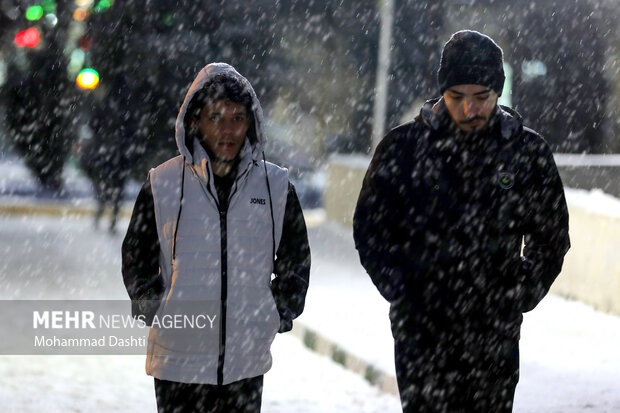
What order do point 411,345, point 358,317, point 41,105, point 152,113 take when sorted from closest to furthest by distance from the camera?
point 411,345 → point 358,317 → point 152,113 → point 41,105

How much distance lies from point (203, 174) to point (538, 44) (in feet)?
90.1

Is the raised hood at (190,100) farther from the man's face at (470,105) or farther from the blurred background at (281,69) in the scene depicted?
the blurred background at (281,69)

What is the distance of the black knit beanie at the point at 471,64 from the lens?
3.99 metres

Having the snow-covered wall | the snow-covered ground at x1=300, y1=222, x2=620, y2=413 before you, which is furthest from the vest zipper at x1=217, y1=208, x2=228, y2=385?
the snow-covered wall

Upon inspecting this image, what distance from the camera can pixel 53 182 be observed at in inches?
1008

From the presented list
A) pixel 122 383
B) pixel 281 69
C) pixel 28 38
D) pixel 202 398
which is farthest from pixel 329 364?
pixel 281 69

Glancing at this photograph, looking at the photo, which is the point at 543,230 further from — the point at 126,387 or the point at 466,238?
the point at 126,387

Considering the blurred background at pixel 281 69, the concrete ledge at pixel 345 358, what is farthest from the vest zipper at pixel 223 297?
the blurred background at pixel 281 69

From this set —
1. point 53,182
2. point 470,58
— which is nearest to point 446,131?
point 470,58

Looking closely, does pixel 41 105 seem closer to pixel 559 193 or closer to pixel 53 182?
pixel 53 182

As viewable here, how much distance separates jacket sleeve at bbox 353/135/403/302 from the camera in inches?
160

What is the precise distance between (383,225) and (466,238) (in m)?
0.30

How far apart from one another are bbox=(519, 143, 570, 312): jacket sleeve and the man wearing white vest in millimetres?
810

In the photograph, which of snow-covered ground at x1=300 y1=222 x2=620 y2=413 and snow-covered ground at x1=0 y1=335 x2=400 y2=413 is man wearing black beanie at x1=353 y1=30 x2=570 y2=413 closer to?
snow-covered ground at x1=300 y1=222 x2=620 y2=413
